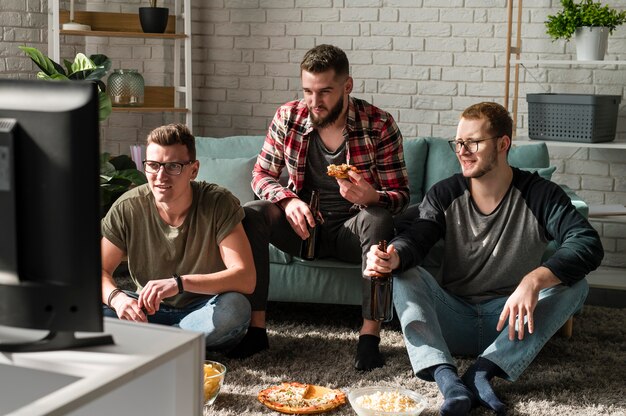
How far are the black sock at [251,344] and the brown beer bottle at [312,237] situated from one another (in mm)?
359

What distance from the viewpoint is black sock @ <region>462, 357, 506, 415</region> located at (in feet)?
8.87

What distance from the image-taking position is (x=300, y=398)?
276 cm

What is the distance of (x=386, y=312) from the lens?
3.05 metres

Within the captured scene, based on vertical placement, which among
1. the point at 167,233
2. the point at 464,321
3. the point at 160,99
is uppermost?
the point at 160,99

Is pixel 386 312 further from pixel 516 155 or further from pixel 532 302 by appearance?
pixel 516 155

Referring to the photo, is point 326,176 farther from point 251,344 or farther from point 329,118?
point 251,344

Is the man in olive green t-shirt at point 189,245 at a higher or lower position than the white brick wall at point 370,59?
lower

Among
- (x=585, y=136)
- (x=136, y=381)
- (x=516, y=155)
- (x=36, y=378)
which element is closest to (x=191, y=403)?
(x=136, y=381)

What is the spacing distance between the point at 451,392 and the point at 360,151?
1154 millimetres

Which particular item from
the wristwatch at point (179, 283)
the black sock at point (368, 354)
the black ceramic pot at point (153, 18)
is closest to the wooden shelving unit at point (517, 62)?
the black sock at point (368, 354)

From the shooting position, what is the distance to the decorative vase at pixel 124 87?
491 centimetres

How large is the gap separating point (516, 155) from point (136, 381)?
2.84 metres

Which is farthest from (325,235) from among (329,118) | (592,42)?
(592,42)

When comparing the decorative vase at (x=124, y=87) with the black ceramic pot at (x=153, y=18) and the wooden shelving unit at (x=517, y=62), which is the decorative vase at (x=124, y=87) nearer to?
the black ceramic pot at (x=153, y=18)
